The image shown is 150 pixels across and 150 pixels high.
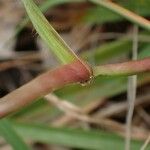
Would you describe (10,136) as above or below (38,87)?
above

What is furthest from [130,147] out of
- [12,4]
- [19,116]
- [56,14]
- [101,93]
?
[12,4]

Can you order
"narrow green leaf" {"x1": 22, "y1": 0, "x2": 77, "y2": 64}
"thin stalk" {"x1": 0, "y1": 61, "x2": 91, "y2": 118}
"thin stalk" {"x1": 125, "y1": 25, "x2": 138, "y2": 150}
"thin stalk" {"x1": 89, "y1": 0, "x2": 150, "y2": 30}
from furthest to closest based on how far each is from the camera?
"thin stalk" {"x1": 125, "y1": 25, "x2": 138, "y2": 150} → "thin stalk" {"x1": 89, "y1": 0, "x2": 150, "y2": 30} → "narrow green leaf" {"x1": 22, "y1": 0, "x2": 77, "y2": 64} → "thin stalk" {"x1": 0, "y1": 61, "x2": 91, "y2": 118}

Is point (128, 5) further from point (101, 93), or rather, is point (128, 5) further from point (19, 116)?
point (19, 116)

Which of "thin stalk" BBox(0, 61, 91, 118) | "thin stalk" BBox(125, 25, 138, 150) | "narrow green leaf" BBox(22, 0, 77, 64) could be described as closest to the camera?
"thin stalk" BBox(0, 61, 91, 118)

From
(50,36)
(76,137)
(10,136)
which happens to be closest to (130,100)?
(76,137)

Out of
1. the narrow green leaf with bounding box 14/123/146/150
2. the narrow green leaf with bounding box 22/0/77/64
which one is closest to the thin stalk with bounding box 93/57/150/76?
the narrow green leaf with bounding box 22/0/77/64

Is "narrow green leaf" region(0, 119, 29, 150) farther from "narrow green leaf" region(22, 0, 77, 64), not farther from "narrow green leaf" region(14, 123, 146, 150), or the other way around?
"narrow green leaf" region(22, 0, 77, 64)

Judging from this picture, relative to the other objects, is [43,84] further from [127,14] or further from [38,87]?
[127,14]
